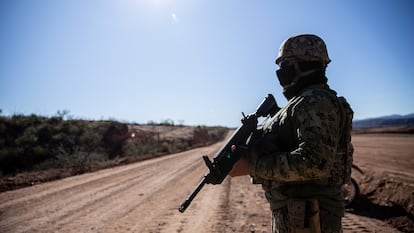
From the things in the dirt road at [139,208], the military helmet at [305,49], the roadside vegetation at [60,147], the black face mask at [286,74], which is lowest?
the dirt road at [139,208]

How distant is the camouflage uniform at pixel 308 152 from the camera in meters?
1.62

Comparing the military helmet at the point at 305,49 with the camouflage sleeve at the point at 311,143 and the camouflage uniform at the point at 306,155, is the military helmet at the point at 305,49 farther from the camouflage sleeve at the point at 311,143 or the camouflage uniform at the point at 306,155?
the camouflage sleeve at the point at 311,143

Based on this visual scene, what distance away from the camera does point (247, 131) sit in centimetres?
214

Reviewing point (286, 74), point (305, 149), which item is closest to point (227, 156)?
point (305, 149)

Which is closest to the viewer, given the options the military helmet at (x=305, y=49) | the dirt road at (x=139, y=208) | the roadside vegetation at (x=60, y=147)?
the military helmet at (x=305, y=49)

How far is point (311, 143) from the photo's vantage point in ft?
5.28

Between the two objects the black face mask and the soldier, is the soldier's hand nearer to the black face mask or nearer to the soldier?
the soldier

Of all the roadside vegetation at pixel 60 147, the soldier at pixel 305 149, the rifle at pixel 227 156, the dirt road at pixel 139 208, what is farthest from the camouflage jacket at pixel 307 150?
the roadside vegetation at pixel 60 147

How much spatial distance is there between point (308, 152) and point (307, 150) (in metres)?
0.01

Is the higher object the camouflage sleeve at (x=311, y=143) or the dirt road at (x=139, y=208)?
the camouflage sleeve at (x=311, y=143)

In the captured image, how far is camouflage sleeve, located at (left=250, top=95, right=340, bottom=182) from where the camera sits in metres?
1.61

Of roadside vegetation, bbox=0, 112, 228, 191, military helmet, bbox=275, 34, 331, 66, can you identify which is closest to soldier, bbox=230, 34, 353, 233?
military helmet, bbox=275, 34, 331, 66

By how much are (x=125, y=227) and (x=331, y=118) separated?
4.29 meters

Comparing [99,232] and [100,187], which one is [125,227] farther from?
[100,187]
